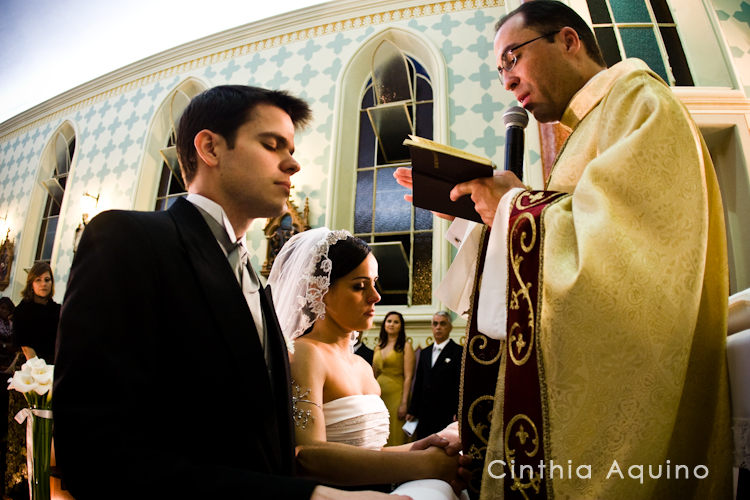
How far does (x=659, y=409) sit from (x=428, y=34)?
23.0 feet

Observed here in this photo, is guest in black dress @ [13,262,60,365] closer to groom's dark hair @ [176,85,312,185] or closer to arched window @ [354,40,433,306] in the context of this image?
groom's dark hair @ [176,85,312,185]

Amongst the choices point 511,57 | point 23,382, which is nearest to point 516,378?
point 511,57

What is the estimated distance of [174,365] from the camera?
827 millimetres

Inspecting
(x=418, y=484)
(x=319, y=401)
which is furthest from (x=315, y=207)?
(x=418, y=484)

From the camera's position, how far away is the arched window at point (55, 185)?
9453mm

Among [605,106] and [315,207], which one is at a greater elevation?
[315,207]

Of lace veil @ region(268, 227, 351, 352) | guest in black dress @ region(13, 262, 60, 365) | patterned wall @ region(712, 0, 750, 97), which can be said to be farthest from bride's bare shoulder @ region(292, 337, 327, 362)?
patterned wall @ region(712, 0, 750, 97)

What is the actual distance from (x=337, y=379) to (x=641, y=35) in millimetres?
4989

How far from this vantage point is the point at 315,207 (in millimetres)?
6422

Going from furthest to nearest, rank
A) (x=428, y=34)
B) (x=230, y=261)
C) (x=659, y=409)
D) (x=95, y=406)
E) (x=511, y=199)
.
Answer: (x=428, y=34) → (x=511, y=199) → (x=230, y=261) → (x=659, y=409) → (x=95, y=406)

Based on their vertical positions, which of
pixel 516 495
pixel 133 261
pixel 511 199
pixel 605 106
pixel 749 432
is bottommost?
pixel 516 495

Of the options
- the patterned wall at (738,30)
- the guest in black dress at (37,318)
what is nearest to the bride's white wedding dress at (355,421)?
the guest in black dress at (37,318)

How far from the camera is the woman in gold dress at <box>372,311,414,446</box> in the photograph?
4.36 metres

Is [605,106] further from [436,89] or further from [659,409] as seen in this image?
[436,89]
